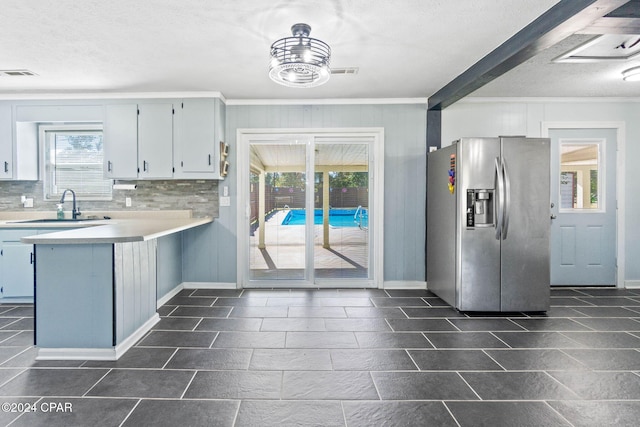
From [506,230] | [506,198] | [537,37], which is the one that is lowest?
[506,230]

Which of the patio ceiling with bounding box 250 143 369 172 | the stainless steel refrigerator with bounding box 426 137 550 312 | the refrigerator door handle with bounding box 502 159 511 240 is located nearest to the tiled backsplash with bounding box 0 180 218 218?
the patio ceiling with bounding box 250 143 369 172

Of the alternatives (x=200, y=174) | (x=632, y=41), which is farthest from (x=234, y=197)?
(x=632, y=41)

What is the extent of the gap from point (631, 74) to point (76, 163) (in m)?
6.09

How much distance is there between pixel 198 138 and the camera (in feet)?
13.2

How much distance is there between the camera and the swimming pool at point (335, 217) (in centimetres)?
441

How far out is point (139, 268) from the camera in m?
2.82

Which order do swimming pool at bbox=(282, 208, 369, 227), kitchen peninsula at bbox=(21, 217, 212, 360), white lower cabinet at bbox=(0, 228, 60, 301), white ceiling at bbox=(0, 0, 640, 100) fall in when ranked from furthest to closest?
swimming pool at bbox=(282, 208, 369, 227) < white lower cabinet at bbox=(0, 228, 60, 301) < kitchen peninsula at bbox=(21, 217, 212, 360) < white ceiling at bbox=(0, 0, 640, 100)

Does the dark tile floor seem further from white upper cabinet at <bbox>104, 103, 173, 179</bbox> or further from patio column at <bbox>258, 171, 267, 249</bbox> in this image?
white upper cabinet at <bbox>104, 103, 173, 179</bbox>

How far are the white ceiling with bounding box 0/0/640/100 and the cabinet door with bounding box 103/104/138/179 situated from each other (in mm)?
279

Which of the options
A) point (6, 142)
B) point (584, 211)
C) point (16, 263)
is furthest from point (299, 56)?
point (584, 211)

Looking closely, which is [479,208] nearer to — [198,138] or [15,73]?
[198,138]

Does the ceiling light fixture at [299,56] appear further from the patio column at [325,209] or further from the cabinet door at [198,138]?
the patio column at [325,209]

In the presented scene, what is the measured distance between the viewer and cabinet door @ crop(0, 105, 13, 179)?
4055 millimetres

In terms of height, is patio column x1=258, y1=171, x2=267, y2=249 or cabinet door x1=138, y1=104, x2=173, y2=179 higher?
cabinet door x1=138, y1=104, x2=173, y2=179
